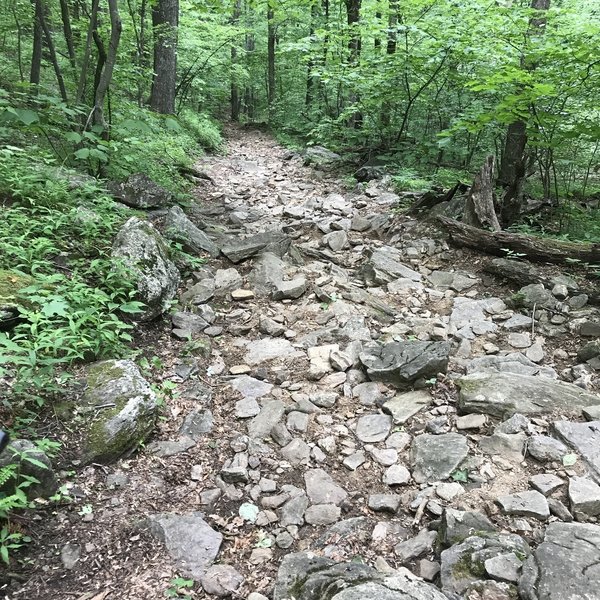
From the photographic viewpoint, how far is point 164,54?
35.3ft

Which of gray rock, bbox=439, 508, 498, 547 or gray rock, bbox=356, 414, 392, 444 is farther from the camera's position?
gray rock, bbox=356, 414, 392, 444

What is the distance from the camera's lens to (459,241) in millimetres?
6711

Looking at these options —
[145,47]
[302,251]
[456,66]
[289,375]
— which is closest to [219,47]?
[145,47]

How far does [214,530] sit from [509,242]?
208 inches

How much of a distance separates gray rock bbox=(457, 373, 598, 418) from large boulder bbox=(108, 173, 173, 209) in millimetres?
5122

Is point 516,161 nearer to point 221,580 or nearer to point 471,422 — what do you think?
point 471,422

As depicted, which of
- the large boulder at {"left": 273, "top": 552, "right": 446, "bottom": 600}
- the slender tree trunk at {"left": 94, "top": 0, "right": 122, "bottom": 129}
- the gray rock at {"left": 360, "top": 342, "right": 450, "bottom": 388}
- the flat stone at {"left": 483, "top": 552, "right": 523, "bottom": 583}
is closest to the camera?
the large boulder at {"left": 273, "top": 552, "right": 446, "bottom": 600}

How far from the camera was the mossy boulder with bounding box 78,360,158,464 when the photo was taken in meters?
3.18

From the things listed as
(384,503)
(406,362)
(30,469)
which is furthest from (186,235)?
(384,503)

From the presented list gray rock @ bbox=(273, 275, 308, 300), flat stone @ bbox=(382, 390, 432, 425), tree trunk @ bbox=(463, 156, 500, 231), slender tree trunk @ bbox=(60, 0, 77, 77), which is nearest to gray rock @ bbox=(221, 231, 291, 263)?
gray rock @ bbox=(273, 275, 308, 300)

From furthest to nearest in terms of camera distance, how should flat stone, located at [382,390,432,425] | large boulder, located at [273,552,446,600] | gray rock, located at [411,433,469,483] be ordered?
flat stone, located at [382,390,432,425]
gray rock, located at [411,433,469,483]
large boulder, located at [273,552,446,600]

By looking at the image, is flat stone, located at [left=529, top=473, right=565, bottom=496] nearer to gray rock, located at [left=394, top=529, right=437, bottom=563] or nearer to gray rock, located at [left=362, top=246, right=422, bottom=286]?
gray rock, located at [left=394, top=529, right=437, bottom=563]

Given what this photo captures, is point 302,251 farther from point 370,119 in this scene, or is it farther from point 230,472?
point 370,119

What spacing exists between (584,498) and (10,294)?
4.43m
